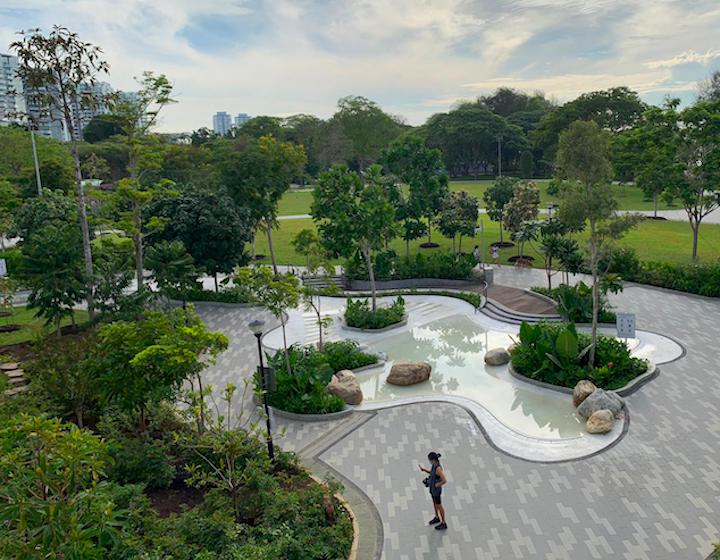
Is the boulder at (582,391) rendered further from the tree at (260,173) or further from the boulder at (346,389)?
the tree at (260,173)

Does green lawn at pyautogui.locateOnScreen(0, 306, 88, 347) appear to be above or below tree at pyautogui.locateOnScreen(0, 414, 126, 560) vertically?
below

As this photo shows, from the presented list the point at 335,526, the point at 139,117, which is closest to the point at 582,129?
the point at 139,117

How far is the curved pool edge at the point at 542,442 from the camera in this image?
1131cm

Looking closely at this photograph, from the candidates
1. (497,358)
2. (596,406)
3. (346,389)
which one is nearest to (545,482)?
(596,406)

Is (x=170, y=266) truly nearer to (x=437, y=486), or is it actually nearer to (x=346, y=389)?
(x=346, y=389)

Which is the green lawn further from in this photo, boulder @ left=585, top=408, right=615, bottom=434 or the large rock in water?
boulder @ left=585, top=408, right=615, bottom=434

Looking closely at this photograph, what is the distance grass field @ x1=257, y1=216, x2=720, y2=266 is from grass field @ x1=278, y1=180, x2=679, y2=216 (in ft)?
11.2

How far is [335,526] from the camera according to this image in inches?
358

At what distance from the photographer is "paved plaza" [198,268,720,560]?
8.78 metres

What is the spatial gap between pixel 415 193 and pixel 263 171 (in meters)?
8.15

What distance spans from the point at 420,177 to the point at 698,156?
12.8m

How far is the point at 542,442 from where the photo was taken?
11.9 meters

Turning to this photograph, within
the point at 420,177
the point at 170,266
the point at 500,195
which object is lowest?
the point at 170,266

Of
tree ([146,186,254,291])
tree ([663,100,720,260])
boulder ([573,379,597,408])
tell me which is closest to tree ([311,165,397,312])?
tree ([146,186,254,291])
